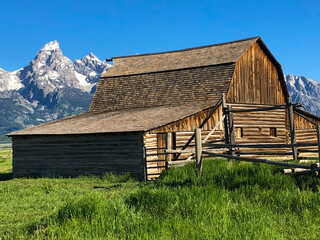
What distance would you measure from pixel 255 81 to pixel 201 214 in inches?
830

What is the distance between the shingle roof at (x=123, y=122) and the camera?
70.6 feet

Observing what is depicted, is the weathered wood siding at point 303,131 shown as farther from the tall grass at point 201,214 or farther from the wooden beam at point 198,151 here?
the tall grass at point 201,214

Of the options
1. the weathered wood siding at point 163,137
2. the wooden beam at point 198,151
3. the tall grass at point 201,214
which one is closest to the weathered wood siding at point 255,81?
the weathered wood siding at point 163,137

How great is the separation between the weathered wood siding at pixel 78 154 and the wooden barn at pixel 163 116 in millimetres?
50

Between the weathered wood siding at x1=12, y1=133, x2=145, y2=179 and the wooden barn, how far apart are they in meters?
0.05

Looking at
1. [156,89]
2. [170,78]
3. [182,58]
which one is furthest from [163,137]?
[182,58]

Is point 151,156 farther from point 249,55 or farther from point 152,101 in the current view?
point 249,55

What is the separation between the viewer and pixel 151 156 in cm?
2162

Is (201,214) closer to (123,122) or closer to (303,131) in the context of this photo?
(123,122)

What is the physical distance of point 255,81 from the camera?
27.7 meters

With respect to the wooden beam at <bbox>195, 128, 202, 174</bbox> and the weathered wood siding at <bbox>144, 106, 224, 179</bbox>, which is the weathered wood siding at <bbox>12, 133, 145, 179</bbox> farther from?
the wooden beam at <bbox>195, 128, 202, 174</bbox>

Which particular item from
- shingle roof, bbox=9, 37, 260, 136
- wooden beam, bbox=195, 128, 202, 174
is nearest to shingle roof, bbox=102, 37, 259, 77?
shingle roof, bbox=9, 37, 260, 136

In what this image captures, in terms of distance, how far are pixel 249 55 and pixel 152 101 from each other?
7.12 metres

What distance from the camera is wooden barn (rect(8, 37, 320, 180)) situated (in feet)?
70.7
